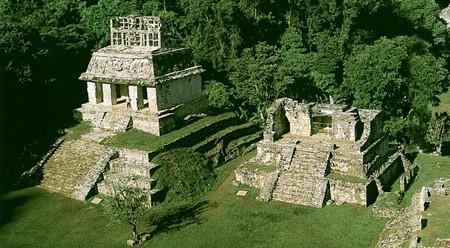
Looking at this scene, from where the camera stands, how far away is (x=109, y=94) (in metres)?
29.7

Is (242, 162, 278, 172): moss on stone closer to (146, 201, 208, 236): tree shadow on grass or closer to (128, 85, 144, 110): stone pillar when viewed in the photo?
(146, 201, 208, 236): tree shadow on grass

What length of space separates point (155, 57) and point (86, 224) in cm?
888

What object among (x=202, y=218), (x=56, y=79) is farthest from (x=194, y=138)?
(x=56, y=79)

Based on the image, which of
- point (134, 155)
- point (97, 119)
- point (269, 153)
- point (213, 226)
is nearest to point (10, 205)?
point (134, 155)

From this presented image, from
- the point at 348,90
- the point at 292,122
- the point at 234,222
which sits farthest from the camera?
the point at 348,90

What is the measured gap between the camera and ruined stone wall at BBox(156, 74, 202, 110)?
28.4 metres

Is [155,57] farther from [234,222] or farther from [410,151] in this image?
[410,151]

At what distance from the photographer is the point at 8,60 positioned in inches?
1121

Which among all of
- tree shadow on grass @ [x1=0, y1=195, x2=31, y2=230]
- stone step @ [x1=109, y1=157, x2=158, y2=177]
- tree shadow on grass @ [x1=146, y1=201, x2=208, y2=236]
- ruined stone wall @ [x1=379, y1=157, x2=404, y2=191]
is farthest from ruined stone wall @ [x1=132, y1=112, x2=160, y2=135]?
ruined stone wall @ [x1=379, y1=157, x2=404, y2=191]

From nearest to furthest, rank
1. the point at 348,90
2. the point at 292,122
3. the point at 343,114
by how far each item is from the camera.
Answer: the point at 343,114, the point at 292,122, the point at 348,90

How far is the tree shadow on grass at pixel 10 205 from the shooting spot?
927 inches

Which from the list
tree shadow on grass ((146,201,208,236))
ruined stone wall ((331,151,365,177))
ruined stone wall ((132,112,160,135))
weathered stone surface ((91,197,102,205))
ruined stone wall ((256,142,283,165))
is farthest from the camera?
ruined stone wall ((132,112,160,135))

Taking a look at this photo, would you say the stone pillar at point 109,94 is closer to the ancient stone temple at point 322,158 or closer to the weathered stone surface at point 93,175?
the weathered stone surface at point 93,175

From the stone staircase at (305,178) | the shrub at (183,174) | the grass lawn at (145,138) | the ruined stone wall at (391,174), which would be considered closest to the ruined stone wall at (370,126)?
the ruined stone wall at (391,174)
